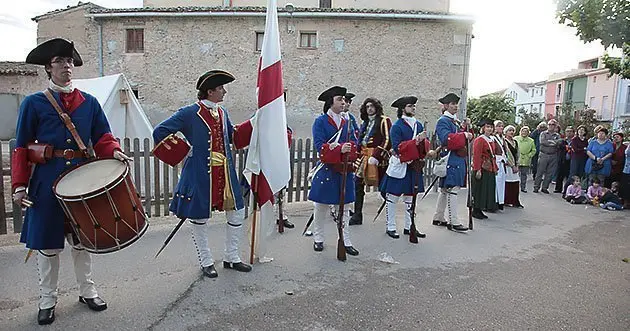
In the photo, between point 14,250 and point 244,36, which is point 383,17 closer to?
point 244,36

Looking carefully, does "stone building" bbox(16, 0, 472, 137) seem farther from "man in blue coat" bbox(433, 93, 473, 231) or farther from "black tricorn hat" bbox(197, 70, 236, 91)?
"black tricorn hat" bbox(197, 70, 236, 91)

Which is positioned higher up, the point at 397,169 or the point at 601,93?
the point at 601,93

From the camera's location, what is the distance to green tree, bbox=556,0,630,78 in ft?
17.0

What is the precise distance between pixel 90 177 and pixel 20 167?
0.51 meters

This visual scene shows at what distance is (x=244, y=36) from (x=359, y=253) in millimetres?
13184

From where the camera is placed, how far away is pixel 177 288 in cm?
403

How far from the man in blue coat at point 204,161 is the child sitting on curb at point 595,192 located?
27.5ft

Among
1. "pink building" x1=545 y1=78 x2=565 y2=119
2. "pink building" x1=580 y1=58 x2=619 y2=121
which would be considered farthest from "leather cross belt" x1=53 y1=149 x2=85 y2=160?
"pink building" x1=545 y1=78 x2=565 y2=119

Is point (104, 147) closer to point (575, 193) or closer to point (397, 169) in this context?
point (397, 169)

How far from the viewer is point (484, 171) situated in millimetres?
7891

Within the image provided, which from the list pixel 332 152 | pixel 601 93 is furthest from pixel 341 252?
pixel 601 93

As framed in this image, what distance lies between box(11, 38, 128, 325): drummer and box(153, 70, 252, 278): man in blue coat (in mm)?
759

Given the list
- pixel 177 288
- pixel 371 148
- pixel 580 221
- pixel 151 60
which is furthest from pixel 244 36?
pixel 177 288

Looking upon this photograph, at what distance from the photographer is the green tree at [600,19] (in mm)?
5176
